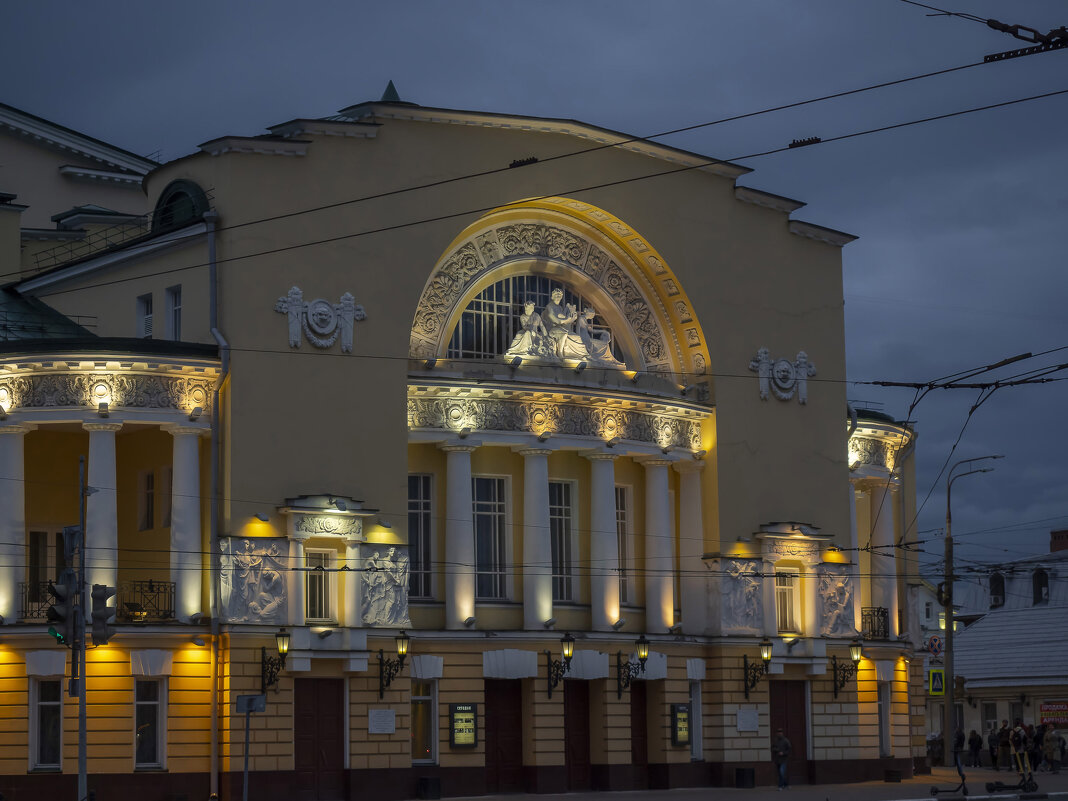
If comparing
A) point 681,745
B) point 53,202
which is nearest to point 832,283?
point 681,745

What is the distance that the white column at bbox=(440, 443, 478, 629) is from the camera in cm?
4191

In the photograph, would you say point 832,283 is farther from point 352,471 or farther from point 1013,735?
point 352,471

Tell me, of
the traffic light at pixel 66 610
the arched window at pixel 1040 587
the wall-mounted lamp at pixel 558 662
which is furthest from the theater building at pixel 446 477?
the arched window at pixel 1040 587

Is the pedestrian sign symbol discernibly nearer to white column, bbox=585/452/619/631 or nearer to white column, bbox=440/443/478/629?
white column, bbox=585/452/619/631

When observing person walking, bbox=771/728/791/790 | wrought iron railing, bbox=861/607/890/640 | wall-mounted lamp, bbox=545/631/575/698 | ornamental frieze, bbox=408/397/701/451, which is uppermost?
ornamental frieze, bbox=408/397/701/451

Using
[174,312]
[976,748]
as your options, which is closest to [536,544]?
[174,312]

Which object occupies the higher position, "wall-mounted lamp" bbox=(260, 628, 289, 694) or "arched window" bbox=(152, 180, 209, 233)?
"arched window" bbox=(152, 180, 209, 233)

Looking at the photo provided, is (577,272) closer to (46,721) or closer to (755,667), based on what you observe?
(755,667)

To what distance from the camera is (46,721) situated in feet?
123

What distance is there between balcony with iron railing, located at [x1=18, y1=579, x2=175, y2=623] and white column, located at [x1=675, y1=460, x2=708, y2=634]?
14697 millimetres

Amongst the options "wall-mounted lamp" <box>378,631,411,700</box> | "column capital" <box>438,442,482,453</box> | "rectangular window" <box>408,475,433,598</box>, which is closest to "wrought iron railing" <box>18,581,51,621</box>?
"wall-mounted lamp" <box>378,631,411,700</box>

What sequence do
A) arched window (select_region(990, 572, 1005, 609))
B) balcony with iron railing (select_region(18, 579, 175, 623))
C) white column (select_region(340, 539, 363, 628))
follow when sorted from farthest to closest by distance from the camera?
arched window (select_region(990, 572, 1005, 609)), white column (select_region(340, 539, 363, 628)), balcony with iron railing (select_region(18, 579, 175, 623))

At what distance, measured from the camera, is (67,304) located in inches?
1759

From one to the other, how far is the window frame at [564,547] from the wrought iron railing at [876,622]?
10600 mm
